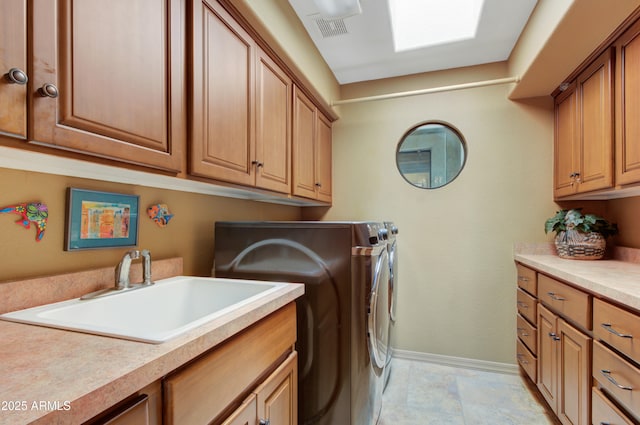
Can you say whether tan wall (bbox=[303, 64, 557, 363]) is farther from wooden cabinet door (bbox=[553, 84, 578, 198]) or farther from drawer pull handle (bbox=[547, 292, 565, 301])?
drawer pull handle (bbox=[547, 292, 565, 301])

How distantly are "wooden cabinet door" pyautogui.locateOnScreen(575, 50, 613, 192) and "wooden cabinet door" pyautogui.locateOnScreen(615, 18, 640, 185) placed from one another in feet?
0.19

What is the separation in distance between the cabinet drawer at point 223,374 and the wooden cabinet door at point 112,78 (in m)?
0.62

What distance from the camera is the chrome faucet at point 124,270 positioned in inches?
45.3

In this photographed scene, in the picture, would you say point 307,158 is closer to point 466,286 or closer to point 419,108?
point 419,108

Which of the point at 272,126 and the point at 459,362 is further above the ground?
the point at 272,126

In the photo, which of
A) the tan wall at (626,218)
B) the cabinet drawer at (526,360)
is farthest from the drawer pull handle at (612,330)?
the tan wall at (626,218)

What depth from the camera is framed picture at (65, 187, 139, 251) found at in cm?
110

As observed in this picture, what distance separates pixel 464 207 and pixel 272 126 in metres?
1.75

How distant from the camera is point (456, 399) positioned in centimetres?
208

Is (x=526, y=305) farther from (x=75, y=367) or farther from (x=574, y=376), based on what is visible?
(x=75, y=367)

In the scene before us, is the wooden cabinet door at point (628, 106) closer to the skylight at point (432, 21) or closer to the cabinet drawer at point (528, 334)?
the skylight at point (432, 21)

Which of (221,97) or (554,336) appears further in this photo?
(554,336)

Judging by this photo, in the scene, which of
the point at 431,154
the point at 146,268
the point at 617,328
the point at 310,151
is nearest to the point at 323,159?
the point at 310,151

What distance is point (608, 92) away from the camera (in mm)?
1703
